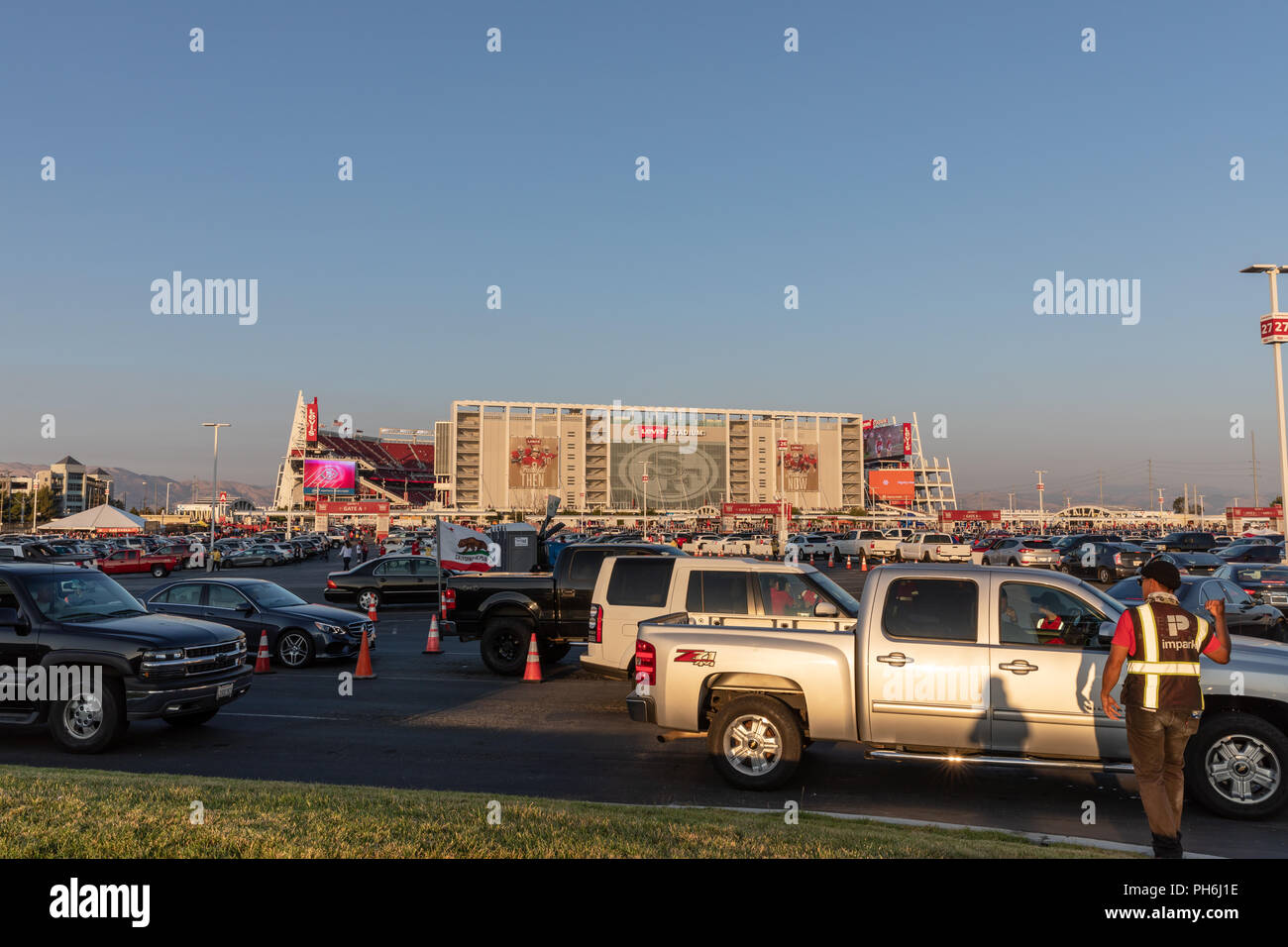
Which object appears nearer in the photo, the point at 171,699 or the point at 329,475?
the point at 171,699

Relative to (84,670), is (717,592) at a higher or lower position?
higher

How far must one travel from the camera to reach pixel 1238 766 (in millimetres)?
7281

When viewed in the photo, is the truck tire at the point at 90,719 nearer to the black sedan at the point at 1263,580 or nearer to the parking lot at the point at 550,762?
the parking lot at the point at 550,762

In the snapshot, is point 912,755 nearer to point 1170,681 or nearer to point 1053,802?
point 1053,802

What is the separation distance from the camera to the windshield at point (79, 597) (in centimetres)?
1016

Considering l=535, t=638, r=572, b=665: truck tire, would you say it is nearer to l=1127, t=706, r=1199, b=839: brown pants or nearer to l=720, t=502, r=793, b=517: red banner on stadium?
l=1127, t=706, r=1199, b=839: brown pants

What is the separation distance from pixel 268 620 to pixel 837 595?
10.4 m

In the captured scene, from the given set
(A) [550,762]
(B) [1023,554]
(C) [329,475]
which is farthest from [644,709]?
(C) [329,475]

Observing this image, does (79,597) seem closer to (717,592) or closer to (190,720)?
(190,720)

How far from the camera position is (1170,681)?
6.12m

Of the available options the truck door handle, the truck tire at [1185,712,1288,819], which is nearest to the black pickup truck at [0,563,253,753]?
the truck door handle

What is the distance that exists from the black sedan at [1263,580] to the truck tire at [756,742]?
589 inches

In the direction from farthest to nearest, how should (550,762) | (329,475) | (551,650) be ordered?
(329,475) → (551,650) → (550,762)
